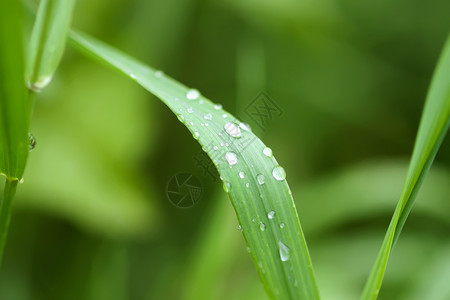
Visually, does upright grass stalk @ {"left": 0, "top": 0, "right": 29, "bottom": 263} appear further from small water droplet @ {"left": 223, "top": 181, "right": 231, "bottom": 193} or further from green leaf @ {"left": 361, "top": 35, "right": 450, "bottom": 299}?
green leaf @ {"left": 361, "top": 35, "right": 450, "bottom": 299}

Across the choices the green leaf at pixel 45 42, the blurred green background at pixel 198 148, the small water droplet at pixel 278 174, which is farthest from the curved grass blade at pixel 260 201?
the blurred green background at pixel 198 148

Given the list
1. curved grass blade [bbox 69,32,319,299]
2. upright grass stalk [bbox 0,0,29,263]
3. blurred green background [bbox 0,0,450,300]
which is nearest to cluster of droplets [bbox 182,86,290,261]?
curved grass blade [bbox 69,32,319,299]

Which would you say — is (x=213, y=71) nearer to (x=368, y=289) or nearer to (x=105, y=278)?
(x=105, y=278)

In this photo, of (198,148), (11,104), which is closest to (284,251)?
(11,104)

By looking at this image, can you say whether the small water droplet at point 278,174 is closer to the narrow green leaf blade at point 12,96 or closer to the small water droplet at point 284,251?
the small water droplet at point 284,251

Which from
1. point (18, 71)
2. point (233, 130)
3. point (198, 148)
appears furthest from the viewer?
point (198, 148)

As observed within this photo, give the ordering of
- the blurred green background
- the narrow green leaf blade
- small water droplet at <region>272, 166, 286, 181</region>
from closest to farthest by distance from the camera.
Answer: the narrow green leaf blade < small water droplet at <region>272, 166, 286, 181</region> < the blurred green background

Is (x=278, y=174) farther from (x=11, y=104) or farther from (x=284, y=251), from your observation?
(x=11, y=104)
